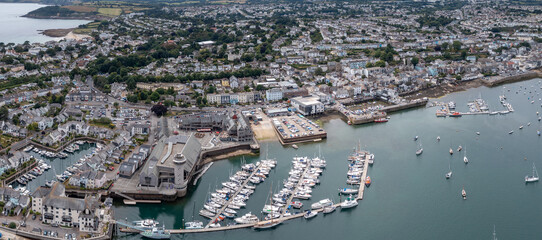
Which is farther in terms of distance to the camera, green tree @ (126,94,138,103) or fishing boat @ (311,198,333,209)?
green tree @ (126,94,138,103)

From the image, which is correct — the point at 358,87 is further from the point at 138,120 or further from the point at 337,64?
the point at 138,120

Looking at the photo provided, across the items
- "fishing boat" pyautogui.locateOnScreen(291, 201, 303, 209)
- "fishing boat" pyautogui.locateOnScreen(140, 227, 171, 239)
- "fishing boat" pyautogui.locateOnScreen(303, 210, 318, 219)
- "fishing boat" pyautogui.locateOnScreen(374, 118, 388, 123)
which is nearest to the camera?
"fishing boat" pyautogui.locateOnScreen(140, 227, 171, 239)

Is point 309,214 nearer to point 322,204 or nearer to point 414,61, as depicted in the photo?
point 322,204

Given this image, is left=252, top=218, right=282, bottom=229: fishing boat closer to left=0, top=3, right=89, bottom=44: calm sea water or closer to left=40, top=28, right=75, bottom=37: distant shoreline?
left=0, top=3, right=89, bottom=44: calm sea water

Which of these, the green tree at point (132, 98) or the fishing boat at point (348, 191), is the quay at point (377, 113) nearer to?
the fishing boat at point (348, 191)

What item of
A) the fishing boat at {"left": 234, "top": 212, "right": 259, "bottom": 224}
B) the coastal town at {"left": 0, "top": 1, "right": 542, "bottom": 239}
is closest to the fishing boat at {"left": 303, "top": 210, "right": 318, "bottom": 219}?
the coastal town at {"left": 0, "top": 1, "right": 542, "bottom": 239}

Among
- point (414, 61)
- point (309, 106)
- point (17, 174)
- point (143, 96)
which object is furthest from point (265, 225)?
point (414, 61)

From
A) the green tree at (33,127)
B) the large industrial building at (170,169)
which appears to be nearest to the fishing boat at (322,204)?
the large industrial building at (170,169)

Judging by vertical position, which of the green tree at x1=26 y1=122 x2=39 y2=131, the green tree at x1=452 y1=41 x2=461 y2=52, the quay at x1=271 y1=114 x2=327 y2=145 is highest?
the green tree at x1=452 y1=41 x2=461 y2=52
